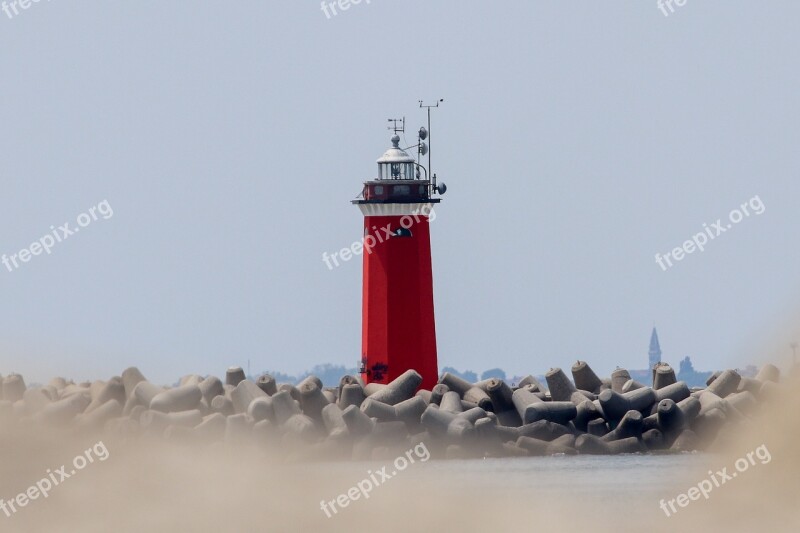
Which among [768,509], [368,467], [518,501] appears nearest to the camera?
[768,509]

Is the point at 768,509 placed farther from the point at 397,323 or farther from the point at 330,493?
the point at 397,323

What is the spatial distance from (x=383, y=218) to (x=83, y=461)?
9.71 meters

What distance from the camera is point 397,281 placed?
178 feet

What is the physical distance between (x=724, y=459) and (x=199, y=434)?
10.1m

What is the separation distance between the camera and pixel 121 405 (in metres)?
53.7

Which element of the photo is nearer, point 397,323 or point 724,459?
point 724,459

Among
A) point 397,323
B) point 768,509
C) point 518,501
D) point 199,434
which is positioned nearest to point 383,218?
point 397,323

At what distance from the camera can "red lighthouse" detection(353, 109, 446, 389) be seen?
54.3m

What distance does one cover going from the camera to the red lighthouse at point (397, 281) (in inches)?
2137

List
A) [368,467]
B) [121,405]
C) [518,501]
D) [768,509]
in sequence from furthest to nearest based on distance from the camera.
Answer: [121,405], [368,467], [518,501], [768,509]

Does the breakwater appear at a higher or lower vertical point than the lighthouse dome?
lower

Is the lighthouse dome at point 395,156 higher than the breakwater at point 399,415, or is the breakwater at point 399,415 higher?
the lighthouse dome at point 395,156

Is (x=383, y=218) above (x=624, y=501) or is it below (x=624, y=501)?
above

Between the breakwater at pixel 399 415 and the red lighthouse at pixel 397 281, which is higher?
the red lighthouse at pixel 397 281
